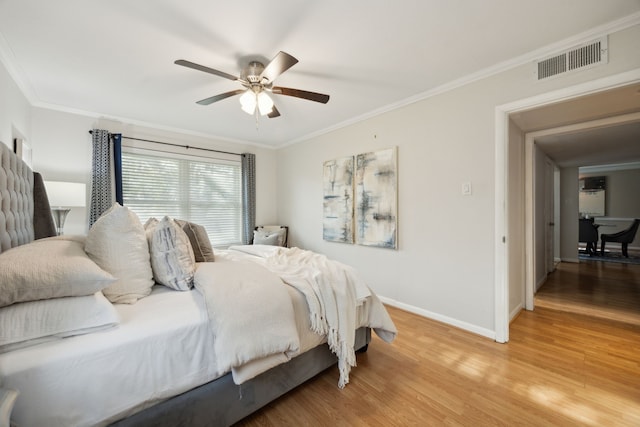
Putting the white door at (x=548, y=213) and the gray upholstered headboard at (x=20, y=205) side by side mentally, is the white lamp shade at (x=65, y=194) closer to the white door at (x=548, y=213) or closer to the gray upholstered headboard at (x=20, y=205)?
the gray upholstered headboard at (x=20, y=205)

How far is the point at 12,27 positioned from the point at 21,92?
1.21m

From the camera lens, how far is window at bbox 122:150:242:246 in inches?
143

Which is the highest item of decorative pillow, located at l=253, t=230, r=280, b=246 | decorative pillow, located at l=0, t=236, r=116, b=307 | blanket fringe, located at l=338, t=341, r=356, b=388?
decorative pillow, located at l=0, t=236, r=116, b=307

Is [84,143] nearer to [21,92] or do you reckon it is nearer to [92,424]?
[21,92]

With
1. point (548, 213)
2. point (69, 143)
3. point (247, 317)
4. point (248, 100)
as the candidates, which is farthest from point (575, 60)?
point (69, 143)

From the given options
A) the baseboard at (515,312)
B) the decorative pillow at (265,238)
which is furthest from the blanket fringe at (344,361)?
the decorative pillow at (265,238)

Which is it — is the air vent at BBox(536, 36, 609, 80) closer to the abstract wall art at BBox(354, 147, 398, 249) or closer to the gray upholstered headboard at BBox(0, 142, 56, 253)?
the abstract wall art at BBox(354, 147, 398, 249)

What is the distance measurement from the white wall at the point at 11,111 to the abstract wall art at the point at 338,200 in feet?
10.7

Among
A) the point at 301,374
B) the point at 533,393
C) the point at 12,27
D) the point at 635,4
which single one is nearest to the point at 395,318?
the point at 533,393

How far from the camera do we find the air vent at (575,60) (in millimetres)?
1853

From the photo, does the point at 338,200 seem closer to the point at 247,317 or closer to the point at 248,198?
the point at 248,198

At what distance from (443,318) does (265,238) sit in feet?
9.20

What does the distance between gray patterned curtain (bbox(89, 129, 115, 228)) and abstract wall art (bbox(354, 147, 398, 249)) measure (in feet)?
10.7

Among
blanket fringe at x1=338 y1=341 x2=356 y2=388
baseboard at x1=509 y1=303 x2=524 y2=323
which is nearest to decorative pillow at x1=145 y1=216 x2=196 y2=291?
blanket fringe at x1=338 y1=341 x2=356 y2=388
